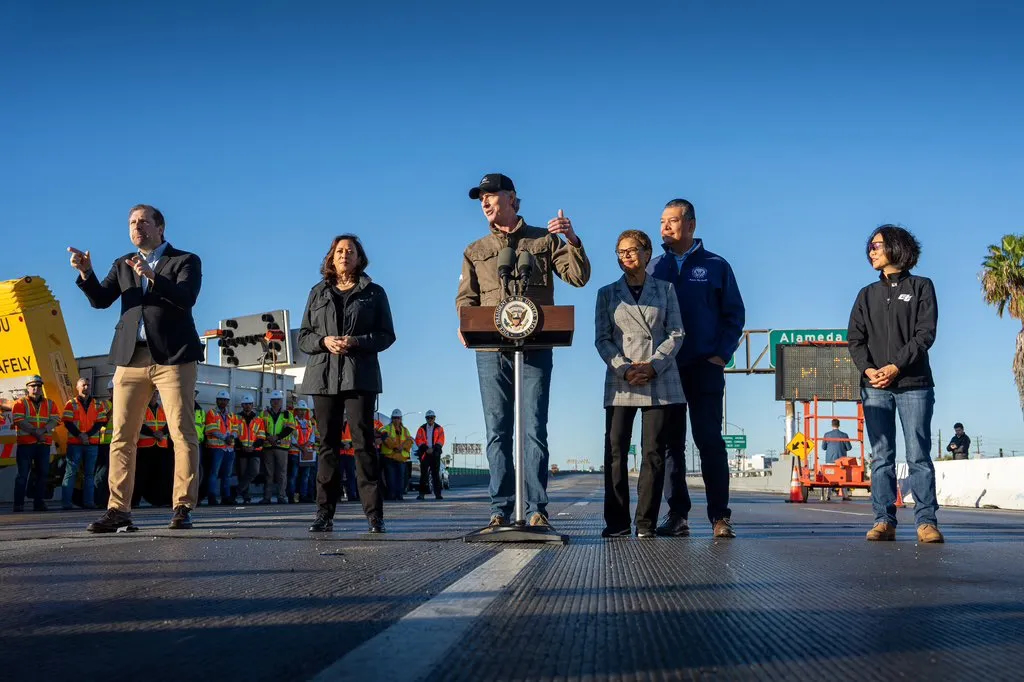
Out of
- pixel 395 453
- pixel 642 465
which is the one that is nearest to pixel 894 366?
pixel 642 465

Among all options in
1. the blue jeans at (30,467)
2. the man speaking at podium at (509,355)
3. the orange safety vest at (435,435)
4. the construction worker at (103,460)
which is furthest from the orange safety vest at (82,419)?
the man speaking at podium at (509,355)

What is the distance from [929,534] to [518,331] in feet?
9.25

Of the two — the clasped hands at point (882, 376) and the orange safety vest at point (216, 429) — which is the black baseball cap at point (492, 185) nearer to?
the clasped hands at point (882, 376)

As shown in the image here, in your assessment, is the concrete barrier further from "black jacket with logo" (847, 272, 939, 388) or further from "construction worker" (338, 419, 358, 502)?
"black jacket with logo" (847, 272, 939, 388)

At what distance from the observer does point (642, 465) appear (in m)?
6.33

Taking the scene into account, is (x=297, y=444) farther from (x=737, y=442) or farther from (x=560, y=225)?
(x=737, y=442)

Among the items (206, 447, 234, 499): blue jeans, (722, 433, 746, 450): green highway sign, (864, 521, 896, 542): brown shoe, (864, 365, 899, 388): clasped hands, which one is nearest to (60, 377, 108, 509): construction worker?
(206, 447, 234, 499): blue jeans

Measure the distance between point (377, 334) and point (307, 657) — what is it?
491 cm

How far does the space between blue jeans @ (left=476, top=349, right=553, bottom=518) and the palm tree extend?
30591 mm

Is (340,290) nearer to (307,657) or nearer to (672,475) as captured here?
(672,475)

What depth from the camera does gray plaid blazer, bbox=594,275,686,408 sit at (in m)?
6.37

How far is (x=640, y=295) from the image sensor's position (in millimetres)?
6609

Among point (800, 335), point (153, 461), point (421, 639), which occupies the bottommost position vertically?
point (421, 639)

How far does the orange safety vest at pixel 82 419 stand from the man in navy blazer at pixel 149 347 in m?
8.86
